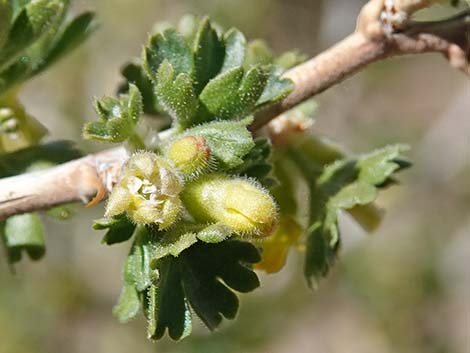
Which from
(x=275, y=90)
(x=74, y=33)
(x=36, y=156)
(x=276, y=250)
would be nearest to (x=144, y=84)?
(x=74, y=33)

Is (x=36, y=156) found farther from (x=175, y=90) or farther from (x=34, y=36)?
(x=175, y=90)

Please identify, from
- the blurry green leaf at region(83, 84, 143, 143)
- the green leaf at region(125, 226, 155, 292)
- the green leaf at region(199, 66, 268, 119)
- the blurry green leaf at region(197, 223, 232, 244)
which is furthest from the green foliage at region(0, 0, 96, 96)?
the blurry green leaf at region(197, 223, 232, 244)

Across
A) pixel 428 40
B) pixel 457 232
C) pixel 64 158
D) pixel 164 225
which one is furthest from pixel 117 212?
pixel 457 232

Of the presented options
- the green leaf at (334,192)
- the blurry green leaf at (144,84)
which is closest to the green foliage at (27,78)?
the blurry green leaf at (144,84)

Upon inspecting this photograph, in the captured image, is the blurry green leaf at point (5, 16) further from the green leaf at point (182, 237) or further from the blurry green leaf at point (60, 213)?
the green leaf at point (182, 237)

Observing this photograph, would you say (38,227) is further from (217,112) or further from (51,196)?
(217,112)
